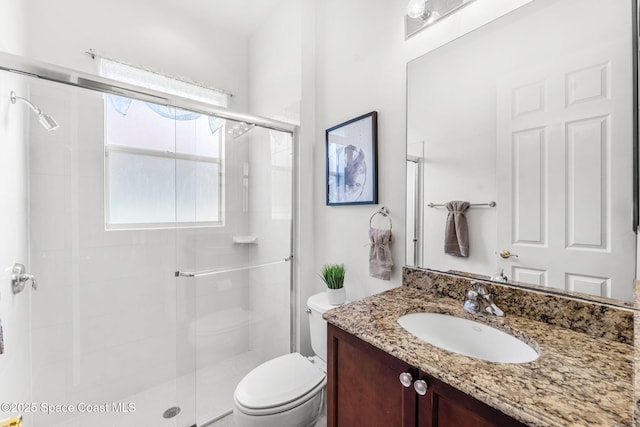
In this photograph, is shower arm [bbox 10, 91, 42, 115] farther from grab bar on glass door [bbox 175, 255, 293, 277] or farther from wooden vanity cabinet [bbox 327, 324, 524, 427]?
wooden vanity cabinet [bbox 327, 324, 524, 427]

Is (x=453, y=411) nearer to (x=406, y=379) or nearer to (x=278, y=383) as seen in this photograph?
(x=406, y=379)

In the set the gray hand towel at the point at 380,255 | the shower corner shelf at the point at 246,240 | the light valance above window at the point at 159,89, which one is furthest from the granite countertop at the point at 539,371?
the light valance above window at the point at 159,89

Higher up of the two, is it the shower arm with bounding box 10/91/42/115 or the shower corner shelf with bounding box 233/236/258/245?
the shower arm with bounding box 10/91/42/115

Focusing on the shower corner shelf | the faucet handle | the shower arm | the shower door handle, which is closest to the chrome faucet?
the faucet handle

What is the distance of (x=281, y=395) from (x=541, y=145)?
148cm

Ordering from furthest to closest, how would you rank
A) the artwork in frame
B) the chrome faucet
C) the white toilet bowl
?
the artwork in frame
the white toilet bowl
the chrome faucet

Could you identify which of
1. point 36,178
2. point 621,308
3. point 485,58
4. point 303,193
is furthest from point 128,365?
point 485,58

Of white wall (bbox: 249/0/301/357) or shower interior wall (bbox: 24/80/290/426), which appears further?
white wall (bbox: 249/0/301/357)

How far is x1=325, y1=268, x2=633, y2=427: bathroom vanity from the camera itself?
528mm

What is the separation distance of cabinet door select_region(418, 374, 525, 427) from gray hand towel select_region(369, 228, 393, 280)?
76cm

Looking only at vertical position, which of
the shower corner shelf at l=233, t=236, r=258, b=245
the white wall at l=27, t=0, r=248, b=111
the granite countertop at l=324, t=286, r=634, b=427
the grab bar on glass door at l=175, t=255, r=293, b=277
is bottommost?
the grab bar on glass door at l=175, t=255, r=293, b=277

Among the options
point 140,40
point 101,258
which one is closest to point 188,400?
point 101,258

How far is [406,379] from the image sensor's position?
698 mm

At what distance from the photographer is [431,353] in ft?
2.34
